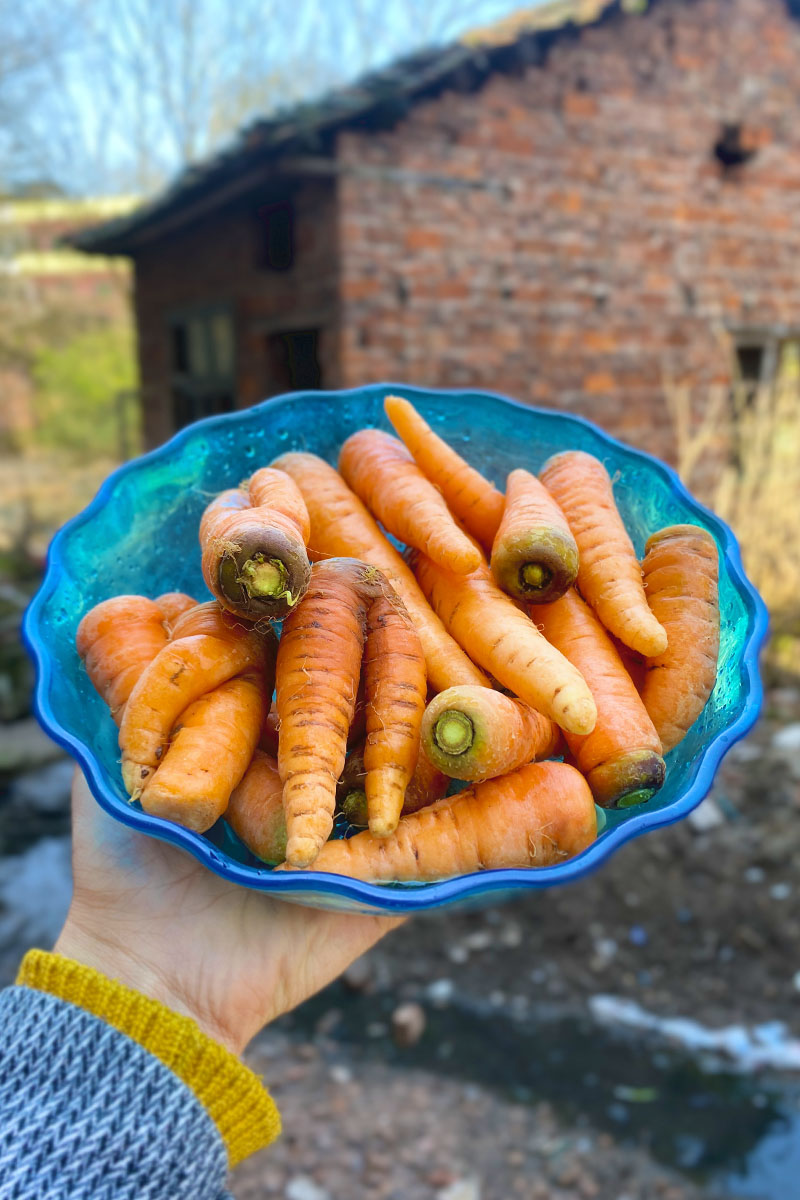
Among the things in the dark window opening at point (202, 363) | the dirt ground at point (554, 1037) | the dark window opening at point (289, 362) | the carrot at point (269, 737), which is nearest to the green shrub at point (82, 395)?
the dark window opening at point (202, 363)

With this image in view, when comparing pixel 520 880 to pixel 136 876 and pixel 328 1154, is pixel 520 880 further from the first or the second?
pixel 328 1154

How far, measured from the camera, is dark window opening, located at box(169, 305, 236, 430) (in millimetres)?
6699

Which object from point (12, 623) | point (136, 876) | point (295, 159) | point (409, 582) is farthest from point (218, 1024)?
point (12, 623)

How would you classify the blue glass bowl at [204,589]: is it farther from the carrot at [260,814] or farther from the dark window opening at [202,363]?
the dark window opening at [202,363]

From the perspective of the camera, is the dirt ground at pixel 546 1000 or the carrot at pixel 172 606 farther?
the dirt ground at pixel 546 1000

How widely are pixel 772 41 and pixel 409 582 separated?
713 centimetres

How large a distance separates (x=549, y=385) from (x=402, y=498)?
180 inches

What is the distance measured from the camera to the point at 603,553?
1.49 m

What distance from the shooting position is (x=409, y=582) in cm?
156

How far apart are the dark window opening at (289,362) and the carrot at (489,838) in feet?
16.7

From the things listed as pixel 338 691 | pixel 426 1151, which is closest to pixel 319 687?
pixel 338 691

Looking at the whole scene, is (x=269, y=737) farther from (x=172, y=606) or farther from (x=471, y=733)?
(x=471, y=733)

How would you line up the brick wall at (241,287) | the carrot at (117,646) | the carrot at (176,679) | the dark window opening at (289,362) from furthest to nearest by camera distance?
the dark window opening at (289,362), the brick wall at (241,287), the carrot at (117,646), the carrot at (176,679)

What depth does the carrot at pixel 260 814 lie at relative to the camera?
1213mm
